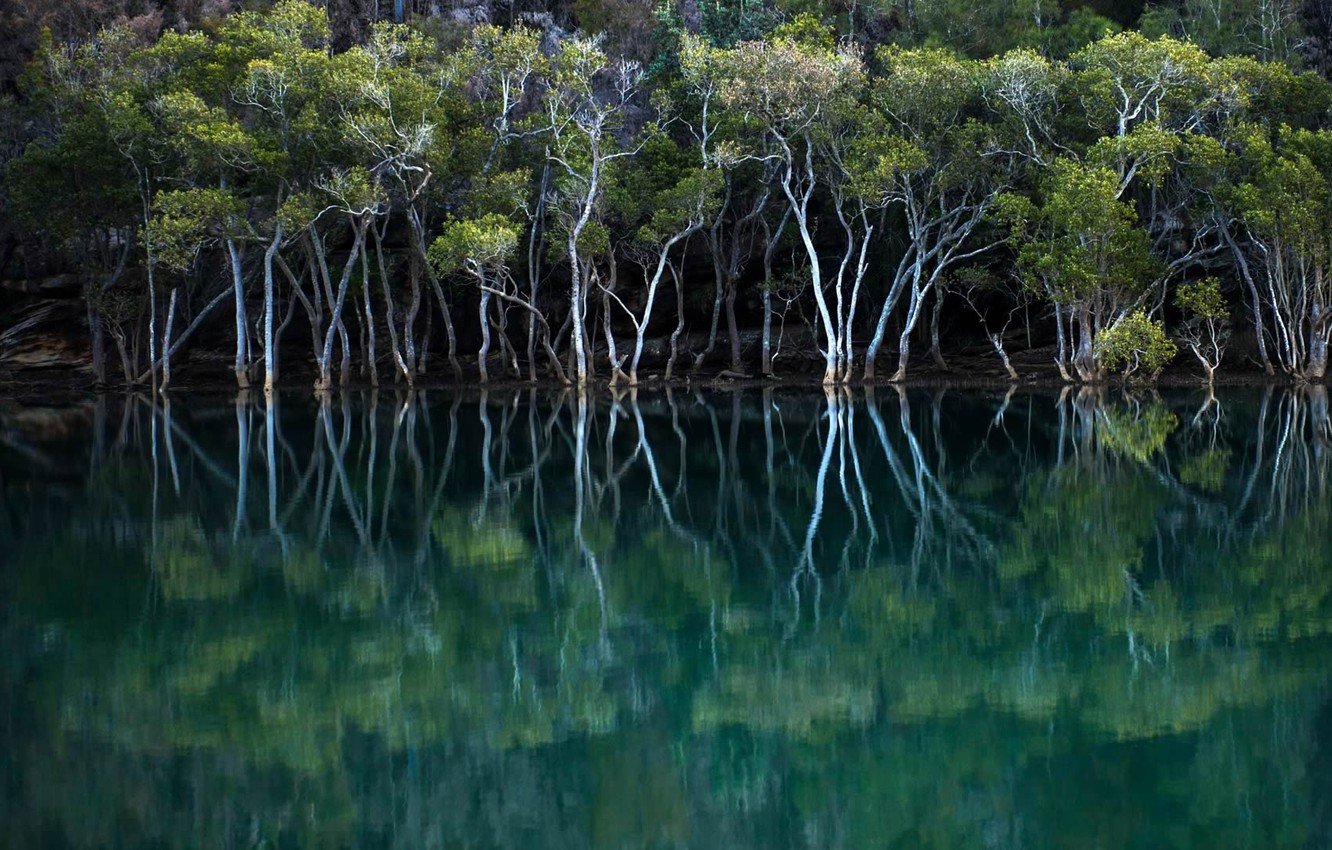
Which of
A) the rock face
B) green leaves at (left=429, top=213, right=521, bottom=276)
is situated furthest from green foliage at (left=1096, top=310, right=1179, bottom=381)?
the rock face

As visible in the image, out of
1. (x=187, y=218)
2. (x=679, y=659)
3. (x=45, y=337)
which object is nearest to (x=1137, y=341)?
(x=187, y=218)

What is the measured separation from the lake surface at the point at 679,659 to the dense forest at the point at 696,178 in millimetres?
21383

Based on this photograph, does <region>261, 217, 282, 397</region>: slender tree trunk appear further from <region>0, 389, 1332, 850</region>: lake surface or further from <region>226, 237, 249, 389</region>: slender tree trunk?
<region>0, 389, 1332, 850</region>: lake surface

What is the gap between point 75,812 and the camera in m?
6.59

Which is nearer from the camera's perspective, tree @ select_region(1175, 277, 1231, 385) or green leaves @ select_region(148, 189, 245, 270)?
tree @ select_region(1175, 277, 1231, 385)

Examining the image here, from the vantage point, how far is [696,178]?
41562 mm

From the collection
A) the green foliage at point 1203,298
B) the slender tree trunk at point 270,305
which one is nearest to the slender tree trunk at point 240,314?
the slender tree trunk at point 270,305

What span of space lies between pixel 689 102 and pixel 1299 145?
757 inches

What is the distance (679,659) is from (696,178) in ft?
110

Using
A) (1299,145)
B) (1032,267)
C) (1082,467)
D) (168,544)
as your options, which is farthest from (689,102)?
(168,544)

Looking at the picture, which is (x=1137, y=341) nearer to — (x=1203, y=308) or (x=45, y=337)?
(x=1203, y=308)

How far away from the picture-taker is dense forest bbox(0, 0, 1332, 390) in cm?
3891

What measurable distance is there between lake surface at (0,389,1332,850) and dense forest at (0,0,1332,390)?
2138 cm

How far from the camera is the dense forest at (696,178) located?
128ft
